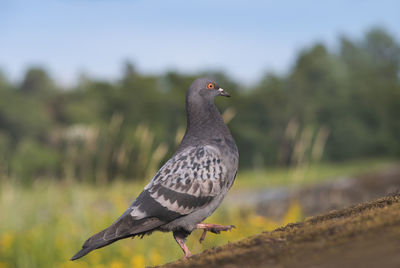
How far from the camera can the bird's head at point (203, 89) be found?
397 centimetres

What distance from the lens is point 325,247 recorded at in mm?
2043

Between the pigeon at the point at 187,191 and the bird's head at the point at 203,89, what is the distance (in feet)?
0.62

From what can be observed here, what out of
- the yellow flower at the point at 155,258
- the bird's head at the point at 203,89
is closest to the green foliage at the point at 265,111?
the yellow flower at the point at 155,258

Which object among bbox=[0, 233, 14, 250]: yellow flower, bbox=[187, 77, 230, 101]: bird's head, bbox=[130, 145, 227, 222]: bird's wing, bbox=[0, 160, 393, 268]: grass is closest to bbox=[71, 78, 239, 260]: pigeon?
bbox=[130, 145, 227, 222]: bird's wing

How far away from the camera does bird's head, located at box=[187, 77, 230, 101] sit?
3.97 metres

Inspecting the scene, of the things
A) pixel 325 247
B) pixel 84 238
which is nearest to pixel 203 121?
pixel 325 247

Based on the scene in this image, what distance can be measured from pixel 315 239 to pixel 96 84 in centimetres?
3417

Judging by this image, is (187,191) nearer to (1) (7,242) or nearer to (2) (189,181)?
(2) (189,181)

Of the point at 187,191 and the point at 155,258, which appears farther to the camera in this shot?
the point at 155,258

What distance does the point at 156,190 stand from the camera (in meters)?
3.49

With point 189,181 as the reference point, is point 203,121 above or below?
above

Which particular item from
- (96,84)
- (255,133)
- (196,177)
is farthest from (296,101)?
(196,177)

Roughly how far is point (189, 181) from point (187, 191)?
0.09 meters

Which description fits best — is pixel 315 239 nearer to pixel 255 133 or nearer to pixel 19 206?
pixel 19 206
